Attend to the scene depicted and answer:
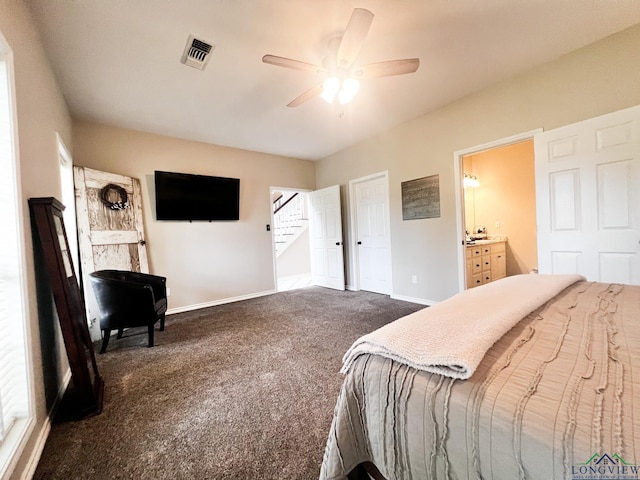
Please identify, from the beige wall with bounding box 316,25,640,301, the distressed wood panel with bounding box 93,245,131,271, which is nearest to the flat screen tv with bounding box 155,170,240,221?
the distressed wood panel with bounding box 93,245,131,271

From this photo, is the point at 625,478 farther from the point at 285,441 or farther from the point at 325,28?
the point at 325,28

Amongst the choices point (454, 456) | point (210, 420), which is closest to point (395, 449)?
point (454, 456)

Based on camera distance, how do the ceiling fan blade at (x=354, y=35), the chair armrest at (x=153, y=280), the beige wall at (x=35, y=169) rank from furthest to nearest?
the chair armrest at (x=153, y=280)
the ceiling fan blade at (x=354, y=35)
the beige wall at (x=35, y=169)

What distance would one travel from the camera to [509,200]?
4.55 m

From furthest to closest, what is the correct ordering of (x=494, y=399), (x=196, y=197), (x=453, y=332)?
(x=196, y=197) < (x=453, y=332) < (x=494, y=399)

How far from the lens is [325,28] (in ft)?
6.35

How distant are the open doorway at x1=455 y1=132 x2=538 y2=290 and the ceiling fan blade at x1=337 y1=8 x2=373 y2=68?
2.84m

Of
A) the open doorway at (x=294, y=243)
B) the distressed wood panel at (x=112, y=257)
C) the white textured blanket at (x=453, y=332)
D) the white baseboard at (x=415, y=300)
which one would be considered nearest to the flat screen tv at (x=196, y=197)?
the distressed wood panel at (x=112, y=257)

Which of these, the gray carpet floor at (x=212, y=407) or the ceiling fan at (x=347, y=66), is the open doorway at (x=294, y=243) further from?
the ceiling fan at (x=347, y=66)

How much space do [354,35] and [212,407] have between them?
2582 millimetres

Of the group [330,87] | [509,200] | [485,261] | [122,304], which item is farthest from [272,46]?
[509,200]

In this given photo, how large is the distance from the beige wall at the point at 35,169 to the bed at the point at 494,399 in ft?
5.17

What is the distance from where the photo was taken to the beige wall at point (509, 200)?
434 centimetres

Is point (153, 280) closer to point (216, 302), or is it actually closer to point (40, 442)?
point (216, 302)
